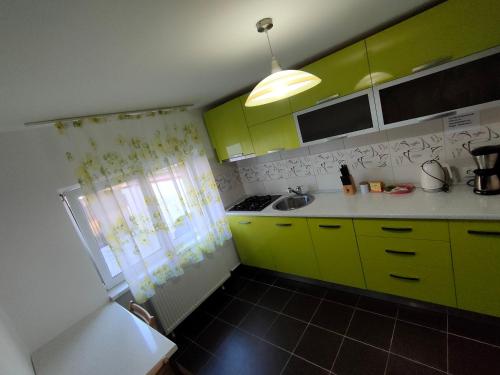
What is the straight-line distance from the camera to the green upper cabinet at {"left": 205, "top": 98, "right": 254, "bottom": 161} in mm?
2492

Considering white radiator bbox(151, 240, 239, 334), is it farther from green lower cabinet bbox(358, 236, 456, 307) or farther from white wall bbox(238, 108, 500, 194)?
green lower cabinet bbox(358, 236, 456, 307)

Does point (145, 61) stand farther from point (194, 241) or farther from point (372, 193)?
point (372, 193)

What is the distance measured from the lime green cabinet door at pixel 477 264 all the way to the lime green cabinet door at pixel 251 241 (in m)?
1.55

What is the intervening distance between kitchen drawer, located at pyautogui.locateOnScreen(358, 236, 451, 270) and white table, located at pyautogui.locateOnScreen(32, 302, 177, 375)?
5.13 ft

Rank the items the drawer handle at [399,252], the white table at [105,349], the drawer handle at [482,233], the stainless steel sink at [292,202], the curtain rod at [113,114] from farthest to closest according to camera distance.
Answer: the stainless steel sink at [292,202]
the drawer handle at [399,252]
the curtain rod at [113,114]
the drawer handle at [482,233]
the white table at [105,349]

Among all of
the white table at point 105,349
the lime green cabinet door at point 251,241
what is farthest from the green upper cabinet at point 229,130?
the white table at point 105,349

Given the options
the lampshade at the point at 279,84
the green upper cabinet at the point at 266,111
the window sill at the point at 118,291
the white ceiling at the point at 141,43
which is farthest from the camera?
the green upper cabinet at the point at 266,111

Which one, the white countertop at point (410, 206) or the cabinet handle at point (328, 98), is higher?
the cabinet handle at point (328, 98)

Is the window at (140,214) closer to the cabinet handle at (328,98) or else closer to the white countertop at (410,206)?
the white countertop at (410,206)

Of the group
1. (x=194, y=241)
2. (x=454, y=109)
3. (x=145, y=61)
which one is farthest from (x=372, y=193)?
(x=145, y=61)

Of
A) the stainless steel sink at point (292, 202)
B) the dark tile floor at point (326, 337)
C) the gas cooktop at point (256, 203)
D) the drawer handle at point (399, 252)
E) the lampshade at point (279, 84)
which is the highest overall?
the lampshade at point (279, 84)

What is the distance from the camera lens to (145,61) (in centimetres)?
121

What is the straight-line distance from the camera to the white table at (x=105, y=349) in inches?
49.0

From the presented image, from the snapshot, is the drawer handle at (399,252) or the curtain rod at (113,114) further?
the drawer handle at (399,252)
